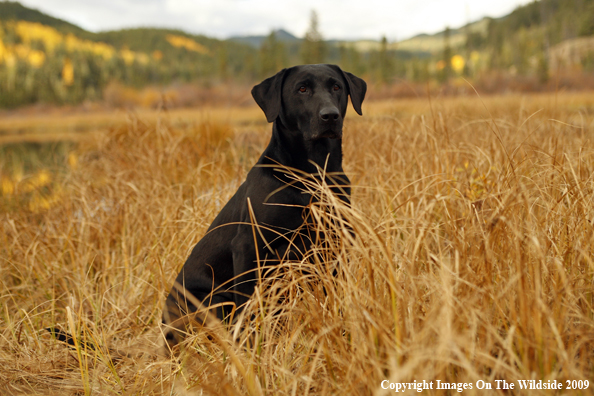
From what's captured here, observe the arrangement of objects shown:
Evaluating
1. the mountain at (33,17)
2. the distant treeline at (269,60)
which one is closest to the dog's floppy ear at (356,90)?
the distant treeline at (269,60)

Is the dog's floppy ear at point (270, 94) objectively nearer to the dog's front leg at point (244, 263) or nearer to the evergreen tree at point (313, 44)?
the dog's front leg at point (244, 263)

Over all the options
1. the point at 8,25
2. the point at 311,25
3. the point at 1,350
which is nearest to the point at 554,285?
the point at 1,350

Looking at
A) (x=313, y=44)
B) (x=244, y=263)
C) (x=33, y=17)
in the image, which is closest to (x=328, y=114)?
(x=244, y=263)

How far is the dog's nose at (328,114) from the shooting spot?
76.0 inches

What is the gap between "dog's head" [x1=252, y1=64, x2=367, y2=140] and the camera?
1978 mm

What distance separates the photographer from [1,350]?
2070 mm

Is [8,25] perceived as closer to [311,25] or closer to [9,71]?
[9,71]

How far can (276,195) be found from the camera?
6.22ft

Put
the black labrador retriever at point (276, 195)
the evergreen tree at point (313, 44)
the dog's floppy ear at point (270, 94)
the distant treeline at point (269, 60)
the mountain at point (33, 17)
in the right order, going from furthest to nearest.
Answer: the mountain at point (33, 17), the evergreen tree at point (313, 44), the distant treeline at point (269, 60), the dog's floppy ear at point (270, 94), the black labrador retriever at point (276, 195)

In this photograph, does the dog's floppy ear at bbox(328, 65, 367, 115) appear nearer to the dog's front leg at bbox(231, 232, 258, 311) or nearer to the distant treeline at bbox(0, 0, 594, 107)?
the dog's front leg at bbox(231, 232, 258, 311)

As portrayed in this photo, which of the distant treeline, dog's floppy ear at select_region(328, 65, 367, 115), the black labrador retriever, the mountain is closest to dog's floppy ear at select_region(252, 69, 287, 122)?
the black labrador retriever

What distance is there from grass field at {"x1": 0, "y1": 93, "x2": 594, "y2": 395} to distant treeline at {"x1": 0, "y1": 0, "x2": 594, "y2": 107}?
82.2 ft

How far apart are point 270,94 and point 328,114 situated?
0.41 meters

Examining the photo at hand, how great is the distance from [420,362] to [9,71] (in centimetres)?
8888
